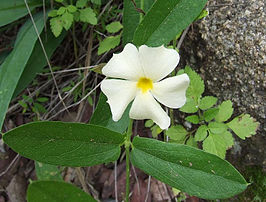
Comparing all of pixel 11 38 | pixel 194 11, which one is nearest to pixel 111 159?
pixel 194 11

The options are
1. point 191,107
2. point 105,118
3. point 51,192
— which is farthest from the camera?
point 191,107

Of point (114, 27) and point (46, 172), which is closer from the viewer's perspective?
point (46, 172)

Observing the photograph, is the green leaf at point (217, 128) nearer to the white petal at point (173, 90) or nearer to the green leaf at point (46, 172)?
the white petal at point (173, 90)

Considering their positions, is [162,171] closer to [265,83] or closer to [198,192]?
[198,192]

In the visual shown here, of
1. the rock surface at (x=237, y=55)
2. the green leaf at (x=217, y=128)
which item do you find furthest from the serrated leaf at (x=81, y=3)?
the green leaf at (x=217, y=128)

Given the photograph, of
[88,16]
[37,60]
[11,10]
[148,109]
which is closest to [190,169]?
[148,109]

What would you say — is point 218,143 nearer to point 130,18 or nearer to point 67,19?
point 130,18

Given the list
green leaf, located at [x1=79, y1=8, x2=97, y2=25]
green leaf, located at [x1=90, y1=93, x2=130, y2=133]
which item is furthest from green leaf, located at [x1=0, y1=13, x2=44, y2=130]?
green leaf, located at [x1=90, y1=93, x2=130, y2=133]

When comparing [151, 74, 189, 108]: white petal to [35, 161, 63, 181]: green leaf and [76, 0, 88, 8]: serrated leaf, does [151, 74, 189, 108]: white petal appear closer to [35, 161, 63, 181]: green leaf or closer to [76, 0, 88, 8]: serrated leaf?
[35, 161, 63, 181]: green leaf
